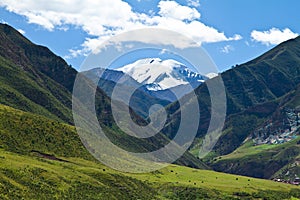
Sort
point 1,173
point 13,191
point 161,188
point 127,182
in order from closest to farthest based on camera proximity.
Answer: point 13,191, point 1,173, point 127,182, point 161,188

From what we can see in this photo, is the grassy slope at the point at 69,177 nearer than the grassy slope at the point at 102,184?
No

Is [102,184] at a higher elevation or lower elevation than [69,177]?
lower

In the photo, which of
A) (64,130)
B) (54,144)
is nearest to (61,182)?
(54,144)

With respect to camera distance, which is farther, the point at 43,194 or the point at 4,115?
the point at 4,115

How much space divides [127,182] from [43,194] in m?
41.8

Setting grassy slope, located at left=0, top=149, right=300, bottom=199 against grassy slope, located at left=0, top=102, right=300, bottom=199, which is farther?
grassy slope, located at left=0, top=102, right=300, bottom=199

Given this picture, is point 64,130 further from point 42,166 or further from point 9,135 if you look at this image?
point 42,166

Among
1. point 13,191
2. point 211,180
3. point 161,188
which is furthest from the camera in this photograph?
point 211,180

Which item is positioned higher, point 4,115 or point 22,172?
point 4,115

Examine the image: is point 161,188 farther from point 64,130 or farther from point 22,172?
point 22,172

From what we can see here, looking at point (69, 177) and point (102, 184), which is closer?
point (69, 177)

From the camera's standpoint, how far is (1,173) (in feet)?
314

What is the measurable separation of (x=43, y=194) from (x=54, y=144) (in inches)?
2189

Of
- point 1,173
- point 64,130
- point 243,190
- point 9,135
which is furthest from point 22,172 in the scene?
point 243,190
